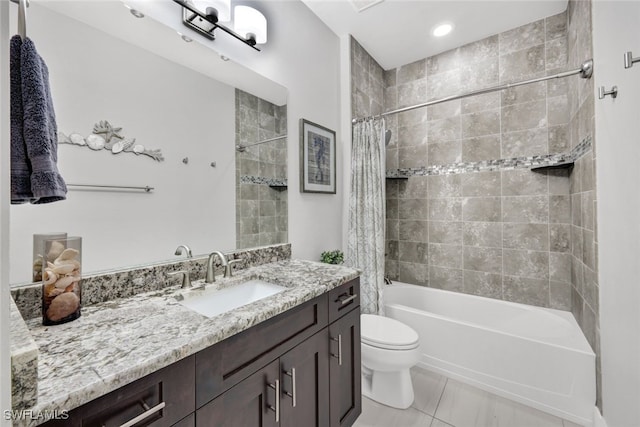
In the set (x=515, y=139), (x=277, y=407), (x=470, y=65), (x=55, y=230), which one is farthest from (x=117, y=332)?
(x=470, y=65)

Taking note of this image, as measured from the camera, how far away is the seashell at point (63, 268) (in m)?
0.78

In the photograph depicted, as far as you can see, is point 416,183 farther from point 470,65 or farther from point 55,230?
point 55,230

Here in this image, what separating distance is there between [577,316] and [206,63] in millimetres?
2942

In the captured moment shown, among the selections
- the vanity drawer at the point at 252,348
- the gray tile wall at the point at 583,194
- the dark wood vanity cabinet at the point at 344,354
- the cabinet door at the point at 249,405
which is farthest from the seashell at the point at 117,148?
the gray tile wall at the point at 583,194

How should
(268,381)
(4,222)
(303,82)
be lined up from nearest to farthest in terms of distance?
1. (4,222)
2. (268,381)
3. (303,82)

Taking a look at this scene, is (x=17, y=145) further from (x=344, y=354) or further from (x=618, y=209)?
(x=618, y=209)

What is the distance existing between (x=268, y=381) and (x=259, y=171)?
43.4 inches

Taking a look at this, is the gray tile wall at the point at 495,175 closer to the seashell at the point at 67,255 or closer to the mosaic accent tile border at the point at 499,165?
the mosaic accent tile border at the point at 499,165

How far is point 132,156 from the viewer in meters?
1.08

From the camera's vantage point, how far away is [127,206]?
1.07m

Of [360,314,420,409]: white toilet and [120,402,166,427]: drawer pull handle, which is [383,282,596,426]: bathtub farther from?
[120,402,166,427]: drawer pull handle

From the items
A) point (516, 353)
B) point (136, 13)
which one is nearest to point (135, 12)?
point (136, 13)

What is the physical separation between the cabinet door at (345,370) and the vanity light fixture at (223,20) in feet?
5.06

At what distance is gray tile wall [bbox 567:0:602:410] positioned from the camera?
1.50 m
